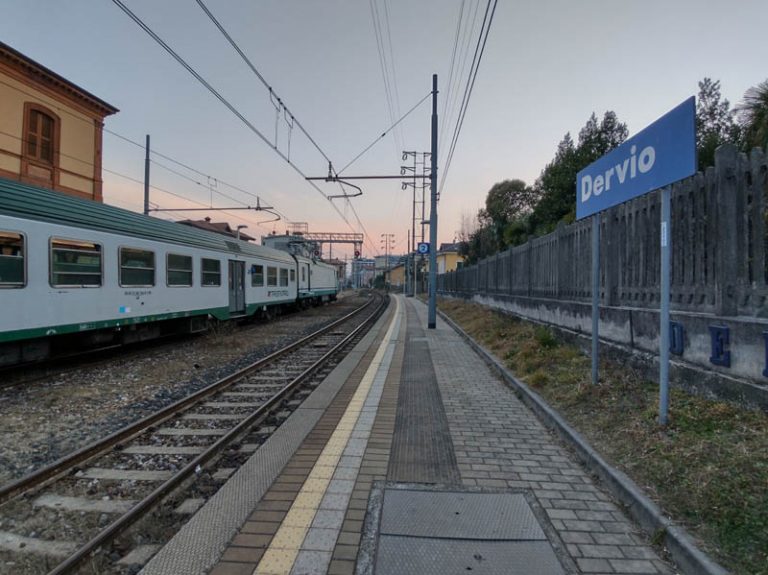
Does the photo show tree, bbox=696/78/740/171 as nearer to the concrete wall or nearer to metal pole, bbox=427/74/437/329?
metal pole, bbox=427/74/437/329

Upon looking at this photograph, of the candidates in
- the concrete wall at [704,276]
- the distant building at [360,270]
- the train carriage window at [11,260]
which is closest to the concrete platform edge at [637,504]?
the concrete wall at [704,276]

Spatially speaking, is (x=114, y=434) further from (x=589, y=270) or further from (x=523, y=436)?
(x=589, y=270)

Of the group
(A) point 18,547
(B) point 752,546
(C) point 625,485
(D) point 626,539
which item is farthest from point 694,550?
(A) point 18,547

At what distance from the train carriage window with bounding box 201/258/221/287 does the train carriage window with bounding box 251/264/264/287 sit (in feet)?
10.6

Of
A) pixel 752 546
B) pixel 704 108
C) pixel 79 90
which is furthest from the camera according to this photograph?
pixel 704 108

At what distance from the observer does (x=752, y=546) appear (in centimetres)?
252

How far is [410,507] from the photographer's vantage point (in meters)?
3.41

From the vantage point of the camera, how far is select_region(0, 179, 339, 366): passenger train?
7.57 metres

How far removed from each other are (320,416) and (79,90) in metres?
23.3

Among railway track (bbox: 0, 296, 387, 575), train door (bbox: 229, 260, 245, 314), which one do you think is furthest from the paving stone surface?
train door (bbox: 229, 260, 245, 314)

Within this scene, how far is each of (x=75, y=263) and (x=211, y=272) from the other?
559 cm

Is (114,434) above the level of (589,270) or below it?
below

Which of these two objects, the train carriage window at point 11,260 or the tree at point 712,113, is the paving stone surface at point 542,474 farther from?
the tree at point 712,113

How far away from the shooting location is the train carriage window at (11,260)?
7.28m
